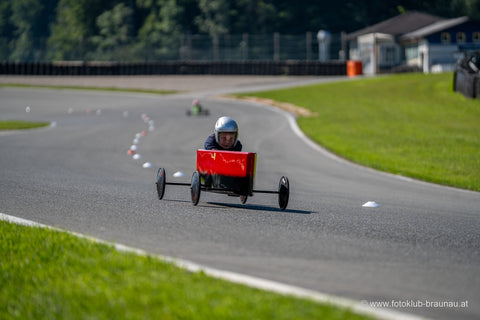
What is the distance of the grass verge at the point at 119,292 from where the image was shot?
4.69 meters

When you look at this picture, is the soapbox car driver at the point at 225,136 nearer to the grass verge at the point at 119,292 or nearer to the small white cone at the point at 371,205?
the small white cone at the point at 371,205

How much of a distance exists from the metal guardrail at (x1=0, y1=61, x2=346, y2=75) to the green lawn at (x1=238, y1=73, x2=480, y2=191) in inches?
288

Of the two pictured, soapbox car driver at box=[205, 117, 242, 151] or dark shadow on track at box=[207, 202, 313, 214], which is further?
soapbox car driver at box=[205, 117, 242, 151]

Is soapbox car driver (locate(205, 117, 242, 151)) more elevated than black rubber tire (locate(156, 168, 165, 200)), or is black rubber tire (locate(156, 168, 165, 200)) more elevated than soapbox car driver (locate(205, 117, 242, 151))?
soapbox car driver (locate(205, 117, 242, 151))

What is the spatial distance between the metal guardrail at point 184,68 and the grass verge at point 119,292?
160 feet

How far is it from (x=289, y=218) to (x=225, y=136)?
1640 mm

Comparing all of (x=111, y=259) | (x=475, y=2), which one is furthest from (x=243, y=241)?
(x=475, y=2)

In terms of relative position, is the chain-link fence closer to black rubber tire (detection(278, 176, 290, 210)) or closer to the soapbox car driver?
the soapbox car driver

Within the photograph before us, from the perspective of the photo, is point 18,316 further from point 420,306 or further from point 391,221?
point 391,221

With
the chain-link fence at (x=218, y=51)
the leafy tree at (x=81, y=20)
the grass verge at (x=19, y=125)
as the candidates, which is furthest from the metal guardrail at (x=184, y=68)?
the leafy tree at (x=81, y=20)

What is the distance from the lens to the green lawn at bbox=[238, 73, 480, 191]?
16906 millimetres

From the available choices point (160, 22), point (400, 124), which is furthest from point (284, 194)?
point (160, 22)

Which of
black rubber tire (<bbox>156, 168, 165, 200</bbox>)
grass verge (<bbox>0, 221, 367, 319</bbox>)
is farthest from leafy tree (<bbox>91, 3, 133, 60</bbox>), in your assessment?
grass verge (<bbox>0, 221, 367, 319</bbox>)

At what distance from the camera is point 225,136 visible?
9.89 metres
